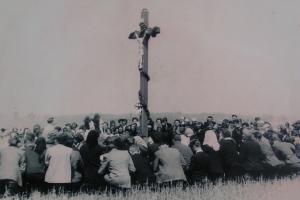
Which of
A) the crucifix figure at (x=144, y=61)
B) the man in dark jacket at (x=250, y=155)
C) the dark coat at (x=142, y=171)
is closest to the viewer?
the dark coat at (x=142, y=171)

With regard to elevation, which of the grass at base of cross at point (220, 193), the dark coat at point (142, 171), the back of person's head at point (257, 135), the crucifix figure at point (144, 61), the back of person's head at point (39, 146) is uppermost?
the crucifix figure at point (144, 61)

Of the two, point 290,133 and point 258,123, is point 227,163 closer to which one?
point 258,123

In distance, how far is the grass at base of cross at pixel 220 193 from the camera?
5301 millimetres

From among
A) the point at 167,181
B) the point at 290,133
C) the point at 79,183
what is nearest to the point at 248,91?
the point at 290,133

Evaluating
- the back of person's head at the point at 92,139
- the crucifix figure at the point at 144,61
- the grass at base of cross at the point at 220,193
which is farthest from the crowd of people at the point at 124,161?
the crucifix figure at the point at 144,61

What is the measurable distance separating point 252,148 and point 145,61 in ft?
8.09

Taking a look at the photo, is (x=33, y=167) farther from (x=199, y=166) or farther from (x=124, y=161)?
(x=199, y=166)

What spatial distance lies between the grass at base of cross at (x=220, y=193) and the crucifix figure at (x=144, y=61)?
1.63 meters

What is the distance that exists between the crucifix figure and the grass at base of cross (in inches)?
64.0

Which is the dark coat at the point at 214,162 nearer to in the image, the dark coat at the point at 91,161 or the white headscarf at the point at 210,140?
the white headscarf at the point at 210,140

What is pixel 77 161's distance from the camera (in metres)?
5.38

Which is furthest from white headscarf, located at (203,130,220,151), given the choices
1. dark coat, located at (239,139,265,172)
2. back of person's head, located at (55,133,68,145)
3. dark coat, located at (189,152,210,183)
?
back of person's head, located at (55,133,68,145)

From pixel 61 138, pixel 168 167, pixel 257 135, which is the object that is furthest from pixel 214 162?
pixel 61 138

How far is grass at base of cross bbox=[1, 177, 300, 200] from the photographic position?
5.30 metres
